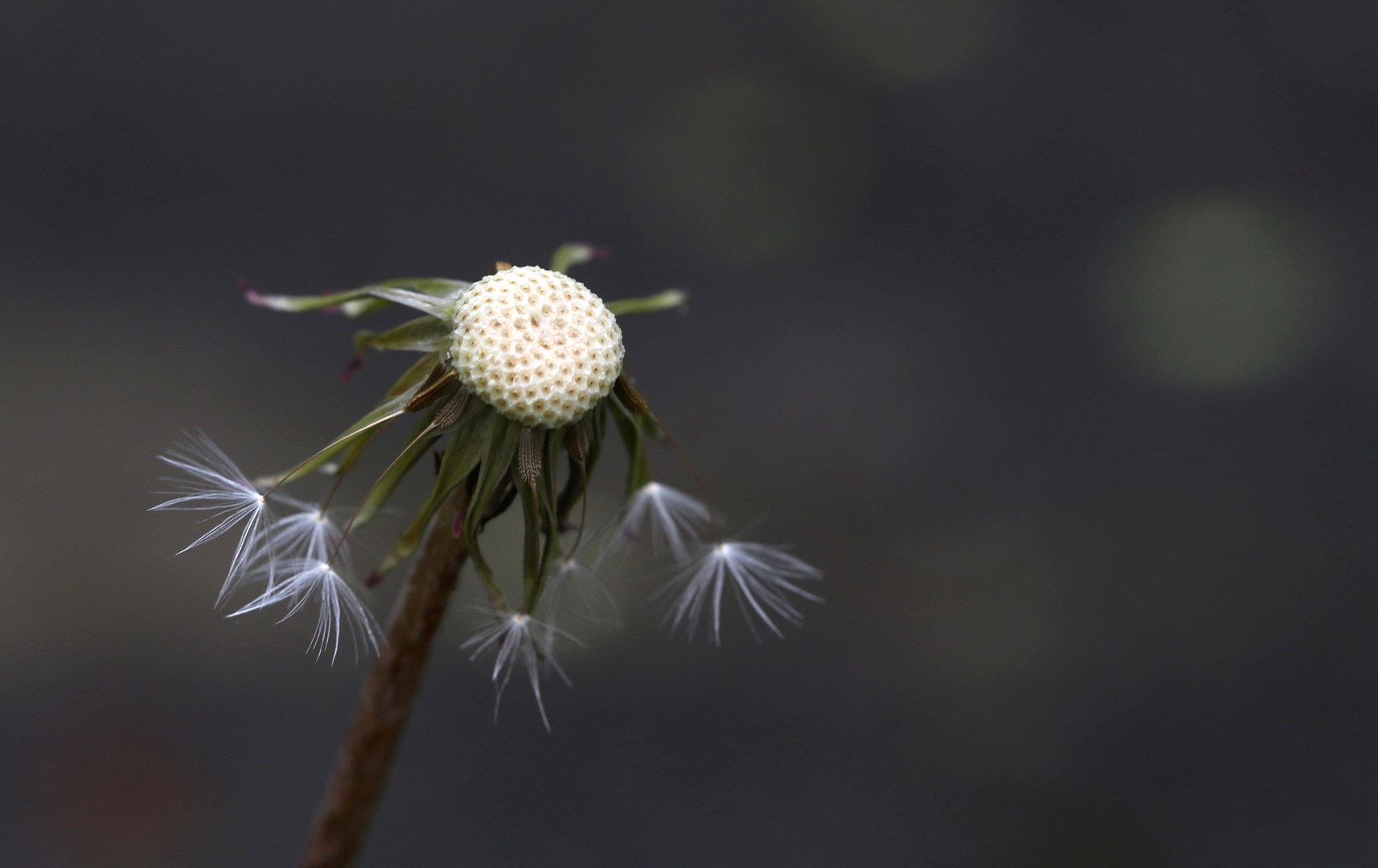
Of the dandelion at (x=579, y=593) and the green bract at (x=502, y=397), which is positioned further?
the dandelion at (x=579, y=593)

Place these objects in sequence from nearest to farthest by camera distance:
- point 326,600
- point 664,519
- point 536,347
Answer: point 536,347 < point 326,600 < point 664,519

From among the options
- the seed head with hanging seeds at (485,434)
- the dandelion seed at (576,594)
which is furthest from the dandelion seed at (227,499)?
the dandelion seed at (576,594)

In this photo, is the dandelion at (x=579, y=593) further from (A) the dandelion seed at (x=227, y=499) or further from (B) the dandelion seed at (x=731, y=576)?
(A) the dandelion seed at (x=227, y=499)

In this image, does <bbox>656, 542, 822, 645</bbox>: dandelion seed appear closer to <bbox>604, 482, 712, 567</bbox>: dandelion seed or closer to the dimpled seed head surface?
<bbox>604, 482, 712, 567</bbox>: dandelion seed

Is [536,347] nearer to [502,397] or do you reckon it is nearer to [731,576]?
[502,397]

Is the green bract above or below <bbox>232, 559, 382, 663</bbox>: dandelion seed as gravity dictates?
above

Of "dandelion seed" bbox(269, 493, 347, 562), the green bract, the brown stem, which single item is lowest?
the brown stem

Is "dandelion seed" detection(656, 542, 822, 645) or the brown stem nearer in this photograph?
the brown stem

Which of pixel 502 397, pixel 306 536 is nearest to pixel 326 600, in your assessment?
pixel 306 536

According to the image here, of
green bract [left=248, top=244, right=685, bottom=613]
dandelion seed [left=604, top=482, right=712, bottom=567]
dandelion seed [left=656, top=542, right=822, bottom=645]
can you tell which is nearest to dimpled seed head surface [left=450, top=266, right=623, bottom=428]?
green bract [left=248, top=244, right=685, bottom=613]
